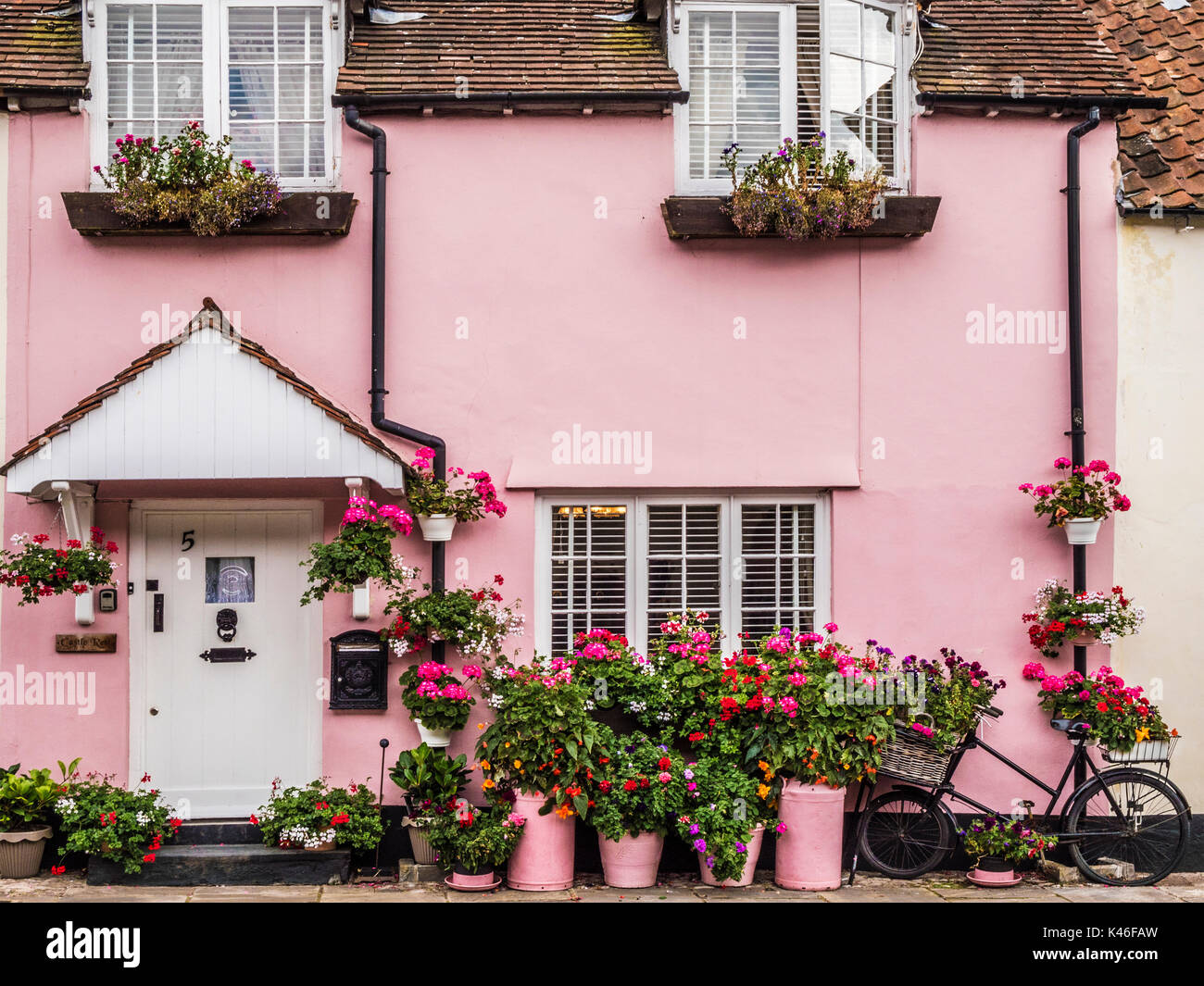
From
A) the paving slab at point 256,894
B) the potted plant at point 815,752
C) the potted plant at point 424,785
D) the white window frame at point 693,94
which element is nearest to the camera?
the paving slab at point 256,894

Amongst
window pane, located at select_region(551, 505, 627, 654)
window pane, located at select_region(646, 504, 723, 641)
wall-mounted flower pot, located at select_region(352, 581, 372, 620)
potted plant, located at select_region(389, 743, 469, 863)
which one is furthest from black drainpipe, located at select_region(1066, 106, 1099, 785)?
wall-mounted flower pot, located at select_region(352, 581, 372, 620)

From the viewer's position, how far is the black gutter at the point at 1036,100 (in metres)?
8.85

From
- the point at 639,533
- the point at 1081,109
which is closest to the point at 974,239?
the point at 1081,109

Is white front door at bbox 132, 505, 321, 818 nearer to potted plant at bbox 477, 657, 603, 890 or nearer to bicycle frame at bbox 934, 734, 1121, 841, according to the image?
potted plant at bbox 477, 657, 603, 890

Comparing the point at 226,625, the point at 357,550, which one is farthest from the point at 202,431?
the point at 226,625

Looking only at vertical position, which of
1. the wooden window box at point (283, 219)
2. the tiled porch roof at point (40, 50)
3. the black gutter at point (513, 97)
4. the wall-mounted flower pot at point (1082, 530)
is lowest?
the wall-mounted flower pot at point (1082, 530)

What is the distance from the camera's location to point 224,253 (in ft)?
28.5

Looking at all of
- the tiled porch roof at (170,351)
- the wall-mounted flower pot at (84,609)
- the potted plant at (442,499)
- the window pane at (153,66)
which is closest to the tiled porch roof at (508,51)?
the window pane at (153,66)

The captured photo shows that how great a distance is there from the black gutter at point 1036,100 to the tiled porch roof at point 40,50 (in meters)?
6.06

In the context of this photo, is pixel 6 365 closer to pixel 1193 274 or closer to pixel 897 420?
pixel 897 420

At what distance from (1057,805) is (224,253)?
7.19 m

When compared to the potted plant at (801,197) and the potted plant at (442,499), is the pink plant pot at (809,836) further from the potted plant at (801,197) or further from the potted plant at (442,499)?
the potted plant at (801,197)

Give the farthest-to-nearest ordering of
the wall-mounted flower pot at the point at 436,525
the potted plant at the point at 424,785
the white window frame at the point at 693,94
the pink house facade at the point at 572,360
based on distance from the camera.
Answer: the white window frame at the point at 693,94 < the pink house facade at the point at 572,360 < the wall-mounted flower pot at the point at 436,525 < the potted plant at the point at 424,785

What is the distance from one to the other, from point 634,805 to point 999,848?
2514 millimetres
